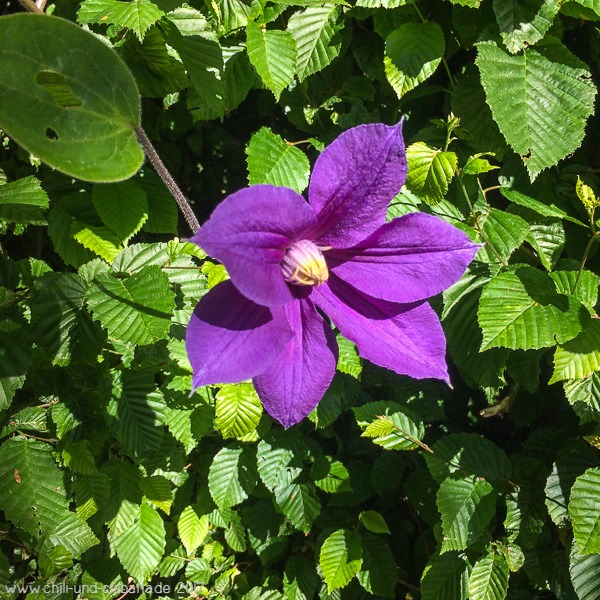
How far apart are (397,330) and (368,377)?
129 cm

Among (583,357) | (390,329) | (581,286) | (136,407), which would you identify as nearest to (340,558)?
(136,407)

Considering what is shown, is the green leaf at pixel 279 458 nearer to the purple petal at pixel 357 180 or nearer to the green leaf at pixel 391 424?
the green leaf at pixel 391 424

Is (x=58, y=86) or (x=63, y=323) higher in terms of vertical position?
(x=58, y=86)

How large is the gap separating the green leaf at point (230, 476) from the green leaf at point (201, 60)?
3.63ft

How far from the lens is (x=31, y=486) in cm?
148

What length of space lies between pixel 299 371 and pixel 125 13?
0.83m

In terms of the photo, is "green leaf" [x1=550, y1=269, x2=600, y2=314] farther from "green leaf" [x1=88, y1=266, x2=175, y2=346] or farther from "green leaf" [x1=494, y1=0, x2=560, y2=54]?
"green leaf" [x1=88, y1=266, x2=175, y2=346]

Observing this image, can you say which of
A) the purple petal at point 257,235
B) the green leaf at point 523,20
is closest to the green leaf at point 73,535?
the purple petal at point 257,235

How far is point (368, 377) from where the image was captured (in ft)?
6.69

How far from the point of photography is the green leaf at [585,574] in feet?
5.20

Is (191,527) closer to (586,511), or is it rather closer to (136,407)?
(136,407)

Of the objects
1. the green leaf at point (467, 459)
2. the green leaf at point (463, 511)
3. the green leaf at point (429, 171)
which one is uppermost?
the green leaf at point (429, 171)

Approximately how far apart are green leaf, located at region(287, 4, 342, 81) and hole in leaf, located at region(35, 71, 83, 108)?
967 mm

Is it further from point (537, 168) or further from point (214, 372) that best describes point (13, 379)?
point (537, 168)
